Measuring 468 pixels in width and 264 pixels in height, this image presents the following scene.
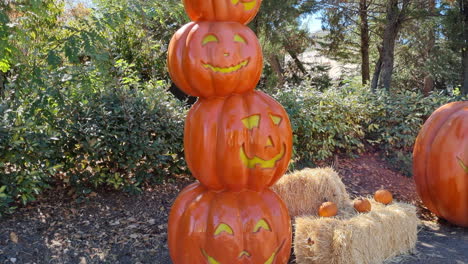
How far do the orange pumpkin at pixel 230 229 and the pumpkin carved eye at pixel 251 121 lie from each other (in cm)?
44

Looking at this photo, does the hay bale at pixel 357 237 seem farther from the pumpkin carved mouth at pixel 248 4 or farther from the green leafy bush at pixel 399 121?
the green leafy bush at pixel 399 121

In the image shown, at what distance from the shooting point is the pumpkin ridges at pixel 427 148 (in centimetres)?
415

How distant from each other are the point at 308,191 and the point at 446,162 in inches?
51.5

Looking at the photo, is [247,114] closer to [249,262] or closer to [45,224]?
[249,262]

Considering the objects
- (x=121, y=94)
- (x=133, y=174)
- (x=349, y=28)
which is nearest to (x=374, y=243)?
(x=133, y=174)

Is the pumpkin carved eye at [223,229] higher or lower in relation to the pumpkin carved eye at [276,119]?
lower

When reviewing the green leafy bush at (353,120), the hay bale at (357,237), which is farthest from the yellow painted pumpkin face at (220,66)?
the green leafy bush at (353,120)

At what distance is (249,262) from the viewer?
2584 millimetres

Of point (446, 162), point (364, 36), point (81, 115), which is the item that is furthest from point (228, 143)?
point (364, 36)

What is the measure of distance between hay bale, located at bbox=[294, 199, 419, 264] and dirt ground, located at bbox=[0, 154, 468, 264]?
17cm

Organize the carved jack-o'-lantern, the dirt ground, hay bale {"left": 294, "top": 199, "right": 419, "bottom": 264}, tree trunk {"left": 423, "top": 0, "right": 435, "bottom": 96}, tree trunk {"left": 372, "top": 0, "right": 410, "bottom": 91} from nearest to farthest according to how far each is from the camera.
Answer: the carved jack-o'-lantern < hay bale {"left": 294, "top": 199, "right": 419, "bottom": 264} < the dirt ground < tree trunk {"left": 372, "top": 0, "right": 410, "bottom": 91} < tree trunk {"left": 423, "top": 0, "right": 435, "bottom": 96}

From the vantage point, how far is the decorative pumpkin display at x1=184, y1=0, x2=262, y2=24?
262cm

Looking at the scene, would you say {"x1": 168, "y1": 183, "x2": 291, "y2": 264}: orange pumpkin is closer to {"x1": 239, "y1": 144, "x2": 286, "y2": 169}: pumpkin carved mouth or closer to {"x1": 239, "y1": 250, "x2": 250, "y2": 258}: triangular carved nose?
{"x1": 239, "y1": 250, "x2": 250, "y2": 258}: triangular carved nose

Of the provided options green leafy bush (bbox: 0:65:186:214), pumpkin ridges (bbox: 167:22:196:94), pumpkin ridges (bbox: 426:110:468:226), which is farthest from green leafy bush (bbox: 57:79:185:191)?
pumpkin ridges (bbox: 426:110:468:226)
